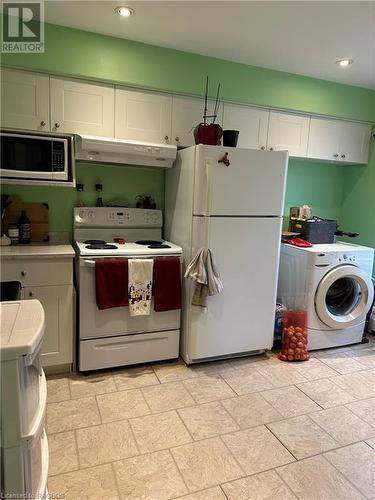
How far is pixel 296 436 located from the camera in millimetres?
1992

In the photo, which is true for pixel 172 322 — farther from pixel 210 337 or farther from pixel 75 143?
pixel 75 143

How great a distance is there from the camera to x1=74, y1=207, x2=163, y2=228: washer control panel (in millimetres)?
2854

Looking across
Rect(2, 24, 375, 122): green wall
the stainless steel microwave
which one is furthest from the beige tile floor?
Rect(2, 24, 375, 122): green wall

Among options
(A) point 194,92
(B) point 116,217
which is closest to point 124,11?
(A) point 194,92

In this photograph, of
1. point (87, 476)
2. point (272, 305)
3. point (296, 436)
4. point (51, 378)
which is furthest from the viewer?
point (272, 305)

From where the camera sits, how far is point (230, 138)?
2.65 metres

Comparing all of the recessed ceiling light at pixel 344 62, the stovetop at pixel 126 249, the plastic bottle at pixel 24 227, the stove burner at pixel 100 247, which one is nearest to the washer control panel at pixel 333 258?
the stovetop at pixel 126 249

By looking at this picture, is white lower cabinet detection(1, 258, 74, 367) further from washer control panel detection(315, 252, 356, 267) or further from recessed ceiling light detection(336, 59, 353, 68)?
recessed ceiling light detection(336, 59, 353, 68)

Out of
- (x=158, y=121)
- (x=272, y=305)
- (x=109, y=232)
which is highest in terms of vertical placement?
(x=158, y=121)

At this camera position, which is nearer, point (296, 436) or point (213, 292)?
point (296, 436)

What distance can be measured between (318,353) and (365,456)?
1.29 metres

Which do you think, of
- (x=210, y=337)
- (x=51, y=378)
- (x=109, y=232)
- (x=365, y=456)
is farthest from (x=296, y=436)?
(x=109, y=232)

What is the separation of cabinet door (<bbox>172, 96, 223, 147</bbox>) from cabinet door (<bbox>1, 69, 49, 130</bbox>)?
3.21 feet

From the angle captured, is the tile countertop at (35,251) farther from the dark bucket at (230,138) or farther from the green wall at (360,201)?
the green wall at (360,201)
